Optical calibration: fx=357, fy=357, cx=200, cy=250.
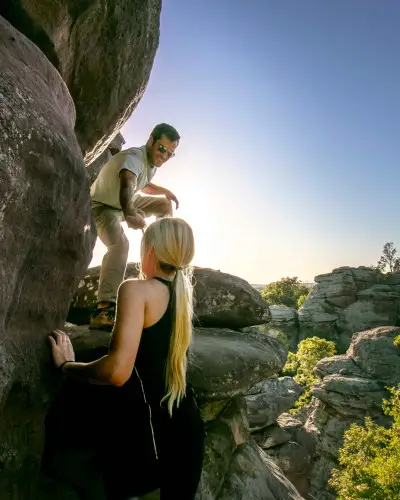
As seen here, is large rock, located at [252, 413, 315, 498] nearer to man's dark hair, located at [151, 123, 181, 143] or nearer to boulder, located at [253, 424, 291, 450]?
boulder, located at [253, 424, 291, 450]

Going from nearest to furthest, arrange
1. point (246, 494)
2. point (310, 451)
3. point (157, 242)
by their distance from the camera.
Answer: point (157, 242) → point (246, 494) → point (310, 451)

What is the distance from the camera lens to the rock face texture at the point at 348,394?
2636 cm

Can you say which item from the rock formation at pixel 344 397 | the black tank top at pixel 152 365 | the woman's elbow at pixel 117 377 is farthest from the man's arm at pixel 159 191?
the rock formation at pixel 344 397

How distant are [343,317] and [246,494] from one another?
47684 millimetres

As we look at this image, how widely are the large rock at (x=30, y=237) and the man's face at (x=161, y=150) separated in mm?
1817

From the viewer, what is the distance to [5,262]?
262 cm

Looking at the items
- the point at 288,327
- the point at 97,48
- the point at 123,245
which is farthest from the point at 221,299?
the point at 288,327

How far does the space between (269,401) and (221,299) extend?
18103 mm

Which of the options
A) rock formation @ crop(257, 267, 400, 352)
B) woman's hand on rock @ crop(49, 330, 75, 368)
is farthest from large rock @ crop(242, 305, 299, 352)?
woman's hand on rock @ crop(49, 330, 75, 368)

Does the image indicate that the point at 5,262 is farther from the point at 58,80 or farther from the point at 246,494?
the point at 246,494

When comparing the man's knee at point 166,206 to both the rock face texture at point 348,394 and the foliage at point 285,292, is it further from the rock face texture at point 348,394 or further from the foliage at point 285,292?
the foliage at point 285,292

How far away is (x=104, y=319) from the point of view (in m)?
5.13

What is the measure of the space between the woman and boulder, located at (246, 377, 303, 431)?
779 inches

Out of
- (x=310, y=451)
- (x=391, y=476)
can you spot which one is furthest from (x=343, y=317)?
(x=391, y=476)
